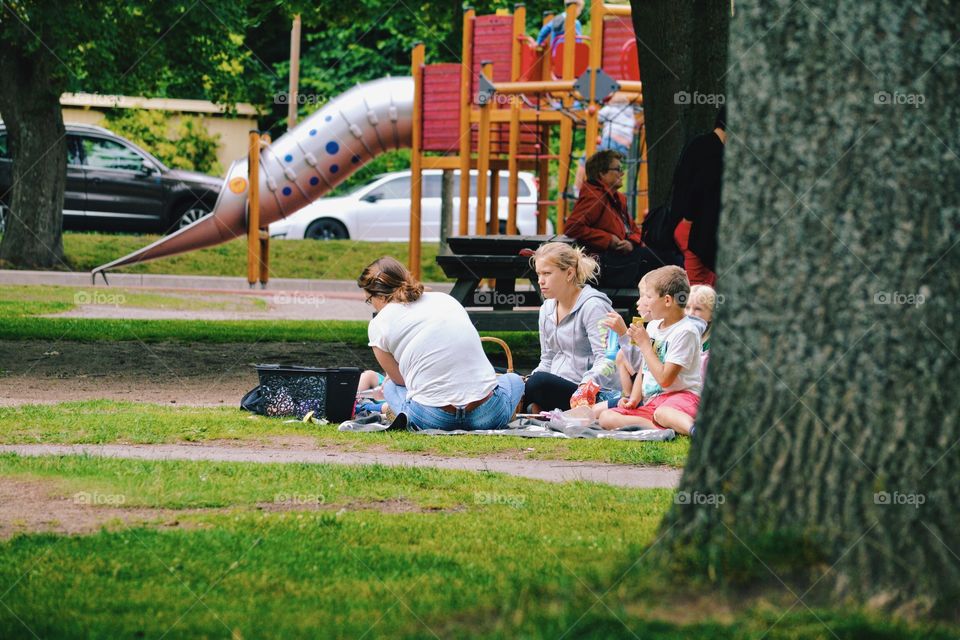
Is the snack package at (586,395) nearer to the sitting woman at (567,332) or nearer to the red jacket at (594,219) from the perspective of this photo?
the sitting woman at (567,332)

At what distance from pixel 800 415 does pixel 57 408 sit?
594 centimetres

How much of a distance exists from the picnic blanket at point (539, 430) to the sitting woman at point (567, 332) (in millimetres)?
473

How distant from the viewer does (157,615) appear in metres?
4.23

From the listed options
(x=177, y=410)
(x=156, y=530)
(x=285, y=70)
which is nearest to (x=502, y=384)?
(x=177, y=410)

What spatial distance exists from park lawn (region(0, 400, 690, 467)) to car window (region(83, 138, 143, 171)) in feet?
63.2

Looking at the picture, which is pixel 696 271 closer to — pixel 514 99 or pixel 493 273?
pixel 493 273

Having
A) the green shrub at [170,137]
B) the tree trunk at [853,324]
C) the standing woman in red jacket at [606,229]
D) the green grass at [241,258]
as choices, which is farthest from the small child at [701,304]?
the green shrub at [170,137]

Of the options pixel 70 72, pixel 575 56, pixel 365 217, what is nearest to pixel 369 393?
pixel 575 56

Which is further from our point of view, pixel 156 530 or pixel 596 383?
pixel 596 383

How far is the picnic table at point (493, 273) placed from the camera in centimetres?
1230

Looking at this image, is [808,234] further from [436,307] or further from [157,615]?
[436,307]

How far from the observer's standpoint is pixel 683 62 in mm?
12016

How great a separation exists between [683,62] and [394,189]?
18952 millimetres

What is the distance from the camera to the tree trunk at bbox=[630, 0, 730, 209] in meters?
11.9
